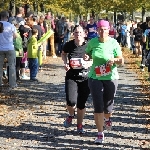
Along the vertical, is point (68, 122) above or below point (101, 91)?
below

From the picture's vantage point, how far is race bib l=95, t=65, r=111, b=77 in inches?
275

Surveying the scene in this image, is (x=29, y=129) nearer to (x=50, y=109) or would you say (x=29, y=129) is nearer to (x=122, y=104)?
(x=50, y=109)

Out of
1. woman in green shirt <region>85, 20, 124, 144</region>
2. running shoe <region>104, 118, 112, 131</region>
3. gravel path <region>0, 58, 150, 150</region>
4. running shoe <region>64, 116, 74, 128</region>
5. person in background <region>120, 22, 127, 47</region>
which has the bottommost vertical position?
person in background <region>120, 22, 127, 47</region>

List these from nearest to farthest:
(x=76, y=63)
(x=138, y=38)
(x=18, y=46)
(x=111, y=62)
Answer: (x=111, y=62), (x=76, y=63), (x=18, y=46), (x=138, y=38)

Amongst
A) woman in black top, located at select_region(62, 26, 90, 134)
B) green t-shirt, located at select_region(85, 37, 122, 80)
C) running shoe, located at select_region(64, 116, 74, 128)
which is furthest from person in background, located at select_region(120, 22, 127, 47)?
green t-shirt, located at select_region(85, 37, 122, 80)

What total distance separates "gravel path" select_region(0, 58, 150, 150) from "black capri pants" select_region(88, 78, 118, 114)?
0.62 m

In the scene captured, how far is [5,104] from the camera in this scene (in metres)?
10.6

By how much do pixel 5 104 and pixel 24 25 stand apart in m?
4.24

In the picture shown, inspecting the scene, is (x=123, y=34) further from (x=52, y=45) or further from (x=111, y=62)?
(x=111, y=62)

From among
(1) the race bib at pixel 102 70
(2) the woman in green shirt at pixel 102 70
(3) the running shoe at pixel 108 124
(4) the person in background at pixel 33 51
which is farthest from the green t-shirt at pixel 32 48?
(1) the race bib at pixel 102 70

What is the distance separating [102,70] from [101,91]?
1.07 feet

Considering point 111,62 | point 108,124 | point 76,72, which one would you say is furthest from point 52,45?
point 111,62

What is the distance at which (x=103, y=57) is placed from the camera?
7.03m

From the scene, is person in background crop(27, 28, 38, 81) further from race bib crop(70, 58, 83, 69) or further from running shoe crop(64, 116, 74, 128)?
race bib crop(70, 58, 83, 69)
